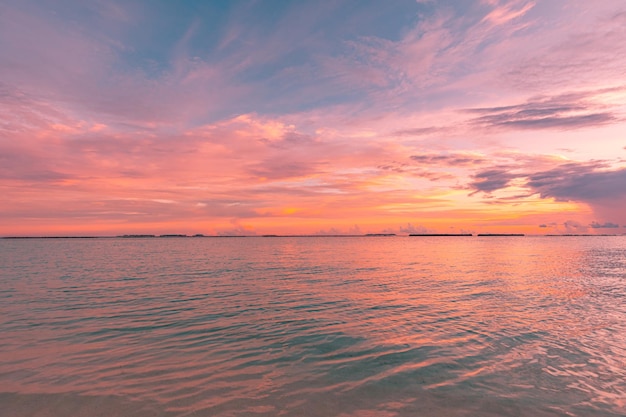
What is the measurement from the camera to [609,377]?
12.0 m

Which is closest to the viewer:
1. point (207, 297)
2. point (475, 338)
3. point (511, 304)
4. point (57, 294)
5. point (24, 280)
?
point (475, 338)

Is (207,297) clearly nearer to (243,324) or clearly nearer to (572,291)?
(243,324)

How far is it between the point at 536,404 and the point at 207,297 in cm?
2361

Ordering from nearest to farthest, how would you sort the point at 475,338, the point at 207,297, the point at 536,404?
the point at 536,404 < the point at 475,338 < the point at 207,297

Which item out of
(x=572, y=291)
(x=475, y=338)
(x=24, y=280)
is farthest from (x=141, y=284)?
(x=572, y=291)

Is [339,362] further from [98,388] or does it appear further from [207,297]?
[207,297]

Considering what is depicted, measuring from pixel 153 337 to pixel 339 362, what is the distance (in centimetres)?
927

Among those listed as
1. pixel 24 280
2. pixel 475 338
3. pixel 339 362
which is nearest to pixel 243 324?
pixel 339 362

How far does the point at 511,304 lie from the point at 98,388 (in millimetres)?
25393

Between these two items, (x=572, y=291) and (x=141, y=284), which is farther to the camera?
(x=141, y=284)

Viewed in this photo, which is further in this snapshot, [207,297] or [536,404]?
[207,297]

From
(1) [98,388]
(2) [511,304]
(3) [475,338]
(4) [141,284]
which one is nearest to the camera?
(1) [98,388]

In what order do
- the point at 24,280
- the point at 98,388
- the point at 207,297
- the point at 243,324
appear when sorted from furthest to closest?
1. the point at 24,280
2. the point at 207,297
3. the point at 243,324
4. the point at 98,388

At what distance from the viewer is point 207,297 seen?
28469 mm
